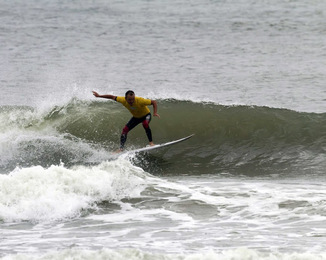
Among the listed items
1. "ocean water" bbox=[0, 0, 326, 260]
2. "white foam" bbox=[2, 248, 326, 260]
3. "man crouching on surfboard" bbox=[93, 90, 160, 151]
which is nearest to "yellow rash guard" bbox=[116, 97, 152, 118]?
"man crouching on surfboard" bbox=[93, 90, 160, 151]

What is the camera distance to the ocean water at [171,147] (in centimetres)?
923

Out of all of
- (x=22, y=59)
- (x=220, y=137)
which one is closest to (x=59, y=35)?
(x=22, y=59)

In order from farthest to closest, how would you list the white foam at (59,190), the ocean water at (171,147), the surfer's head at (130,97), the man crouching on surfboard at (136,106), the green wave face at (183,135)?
the green wave face at (183,135), the man crouching on surfboard at (136,106), the surfer's head at (130,97), the white foam at (59,190), the ocean water at (171,147)

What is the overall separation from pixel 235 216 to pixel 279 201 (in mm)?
1155

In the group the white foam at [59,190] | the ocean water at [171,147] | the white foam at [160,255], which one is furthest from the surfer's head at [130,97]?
the white foam at [160,255]

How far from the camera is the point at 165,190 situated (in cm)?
1200

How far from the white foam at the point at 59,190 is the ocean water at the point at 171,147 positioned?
0.03 meters

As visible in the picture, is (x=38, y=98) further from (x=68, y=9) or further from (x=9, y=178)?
(x=68, y=9)

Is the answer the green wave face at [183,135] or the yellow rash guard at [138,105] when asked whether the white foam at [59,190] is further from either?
the green wave face at [183,135]

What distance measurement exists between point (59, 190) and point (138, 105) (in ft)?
12.8

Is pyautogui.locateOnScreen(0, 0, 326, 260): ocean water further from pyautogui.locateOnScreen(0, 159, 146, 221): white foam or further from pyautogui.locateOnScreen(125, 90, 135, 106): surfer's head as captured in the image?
pyautogui.locateOnScreen(125, 90, 135, 106): surfer's head

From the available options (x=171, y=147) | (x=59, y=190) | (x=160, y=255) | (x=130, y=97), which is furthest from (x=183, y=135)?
(x=160, y=255)

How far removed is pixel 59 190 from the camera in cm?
1103

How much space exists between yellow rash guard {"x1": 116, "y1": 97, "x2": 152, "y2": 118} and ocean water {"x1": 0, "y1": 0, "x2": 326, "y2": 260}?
107 centimetres
